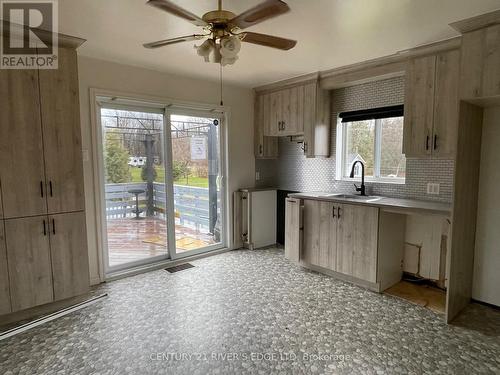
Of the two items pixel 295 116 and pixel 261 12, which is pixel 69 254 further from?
pixel 295 116

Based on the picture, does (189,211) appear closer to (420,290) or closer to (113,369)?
(113,369)

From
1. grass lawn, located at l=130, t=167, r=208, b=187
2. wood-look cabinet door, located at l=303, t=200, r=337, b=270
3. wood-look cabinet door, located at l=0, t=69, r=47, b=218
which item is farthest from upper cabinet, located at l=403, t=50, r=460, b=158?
wood-look cabinet door, located at l=0, t=69, r=47, b=218

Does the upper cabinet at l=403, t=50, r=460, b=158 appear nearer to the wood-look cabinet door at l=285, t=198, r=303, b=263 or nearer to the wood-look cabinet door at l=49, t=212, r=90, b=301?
the wood-look cabinet door at l=285, t=198, r=303, b=263

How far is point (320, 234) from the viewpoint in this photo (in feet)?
11.5

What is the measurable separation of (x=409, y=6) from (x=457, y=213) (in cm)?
165

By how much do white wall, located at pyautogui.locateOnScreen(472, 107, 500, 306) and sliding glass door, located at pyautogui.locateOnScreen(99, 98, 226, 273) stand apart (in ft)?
10.1

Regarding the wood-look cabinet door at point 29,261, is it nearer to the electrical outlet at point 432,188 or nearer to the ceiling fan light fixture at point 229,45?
the ceiling fan light fixture at point 229,45

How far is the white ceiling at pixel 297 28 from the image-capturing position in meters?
2.06

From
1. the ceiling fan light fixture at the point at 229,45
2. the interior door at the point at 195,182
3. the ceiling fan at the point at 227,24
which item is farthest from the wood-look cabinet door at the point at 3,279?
the ceiling fan light fixture at the point at 229,45

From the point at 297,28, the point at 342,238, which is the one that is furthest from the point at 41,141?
the point at 342,238

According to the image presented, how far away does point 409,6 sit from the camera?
2.07 meters

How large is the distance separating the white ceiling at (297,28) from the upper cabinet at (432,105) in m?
0.24

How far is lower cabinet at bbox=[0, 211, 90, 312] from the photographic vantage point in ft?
8.07

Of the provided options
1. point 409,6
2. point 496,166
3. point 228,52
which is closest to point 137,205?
point 228,52
